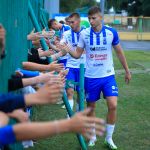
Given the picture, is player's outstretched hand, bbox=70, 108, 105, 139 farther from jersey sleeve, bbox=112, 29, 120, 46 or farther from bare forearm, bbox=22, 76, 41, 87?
jersey sleeve, bbox=112, 29, 120, 46

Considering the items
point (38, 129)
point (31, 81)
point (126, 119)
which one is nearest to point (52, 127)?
point (38, 129)

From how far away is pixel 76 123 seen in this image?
8.28 feet

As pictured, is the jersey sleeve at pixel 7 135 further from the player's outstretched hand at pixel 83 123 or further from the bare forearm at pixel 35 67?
the bare forearm at pixel 35 67

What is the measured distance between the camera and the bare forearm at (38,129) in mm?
2498

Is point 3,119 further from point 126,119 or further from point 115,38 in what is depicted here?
point 126,119

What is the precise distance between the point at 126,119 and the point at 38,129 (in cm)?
675

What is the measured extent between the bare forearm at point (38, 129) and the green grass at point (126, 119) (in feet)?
15.2

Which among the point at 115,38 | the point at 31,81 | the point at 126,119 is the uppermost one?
the point at 115,38

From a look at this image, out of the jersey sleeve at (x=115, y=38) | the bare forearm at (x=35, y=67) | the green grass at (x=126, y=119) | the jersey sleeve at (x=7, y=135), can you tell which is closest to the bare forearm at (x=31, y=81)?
Answer: the bare forearm at (x=35, y=67)

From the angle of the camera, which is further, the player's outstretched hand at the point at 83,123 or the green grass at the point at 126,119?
the green grass at the point at 126,119

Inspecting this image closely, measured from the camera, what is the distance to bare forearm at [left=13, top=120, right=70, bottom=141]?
8.20 ft

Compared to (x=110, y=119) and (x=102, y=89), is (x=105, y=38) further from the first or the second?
(x=110, y=119)

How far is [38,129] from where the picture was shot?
8.25ft

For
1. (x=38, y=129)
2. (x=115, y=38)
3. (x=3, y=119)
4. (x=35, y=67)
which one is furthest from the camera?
(x=115, y=38)
